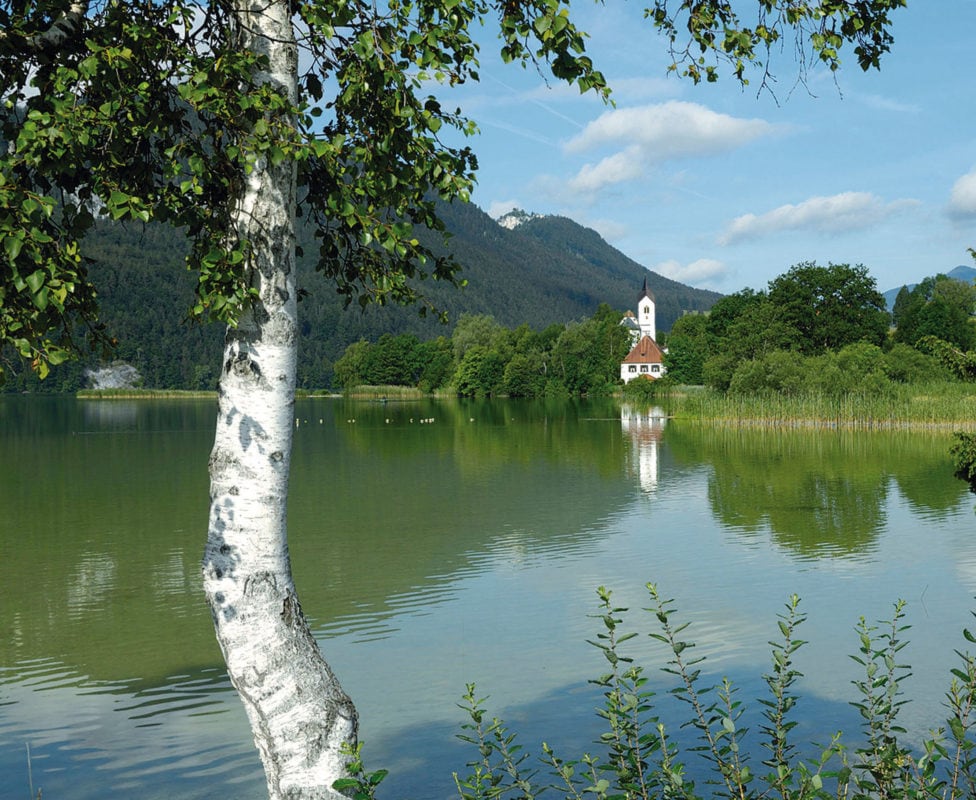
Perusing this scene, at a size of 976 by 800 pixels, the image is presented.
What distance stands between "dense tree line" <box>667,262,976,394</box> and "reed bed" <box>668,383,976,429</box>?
162 centimetres

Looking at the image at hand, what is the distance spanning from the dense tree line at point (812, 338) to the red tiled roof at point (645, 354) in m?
2.87

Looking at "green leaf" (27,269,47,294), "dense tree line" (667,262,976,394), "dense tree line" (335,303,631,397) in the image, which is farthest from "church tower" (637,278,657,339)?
"green leaf" (27,269,47,294)

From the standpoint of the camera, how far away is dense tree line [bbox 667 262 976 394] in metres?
56.0

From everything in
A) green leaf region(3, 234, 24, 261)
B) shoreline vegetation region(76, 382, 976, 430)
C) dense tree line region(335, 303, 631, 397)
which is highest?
dense tree line region(335, 303, 631, 397)

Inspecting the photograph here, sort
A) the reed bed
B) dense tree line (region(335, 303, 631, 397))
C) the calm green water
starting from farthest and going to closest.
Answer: dense tree line (region(335, 303, 631, 397)) < the reed bed < the calm green water

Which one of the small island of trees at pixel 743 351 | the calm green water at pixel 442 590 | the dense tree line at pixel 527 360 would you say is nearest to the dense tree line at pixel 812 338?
the small island of trees at pixel 743 351

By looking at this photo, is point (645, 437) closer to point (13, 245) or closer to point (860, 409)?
point (860, 409)

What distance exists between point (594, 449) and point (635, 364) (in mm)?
83812

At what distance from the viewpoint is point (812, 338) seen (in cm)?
8781

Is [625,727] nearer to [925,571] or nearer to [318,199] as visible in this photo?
[318,199]

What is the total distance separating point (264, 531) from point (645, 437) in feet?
144

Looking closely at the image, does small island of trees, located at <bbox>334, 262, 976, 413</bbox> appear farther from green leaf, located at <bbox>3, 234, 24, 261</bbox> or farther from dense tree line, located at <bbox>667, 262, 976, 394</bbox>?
green leaf, located at <bbox>3, 234, 24, 261</bbox>

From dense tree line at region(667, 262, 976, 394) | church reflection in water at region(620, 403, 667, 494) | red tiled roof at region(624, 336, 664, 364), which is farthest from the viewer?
red tiled roof at region(624, 336, 664, 364)

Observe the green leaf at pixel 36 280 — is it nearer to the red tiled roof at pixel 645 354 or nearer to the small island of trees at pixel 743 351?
the small island of trees at pixel 743 351
